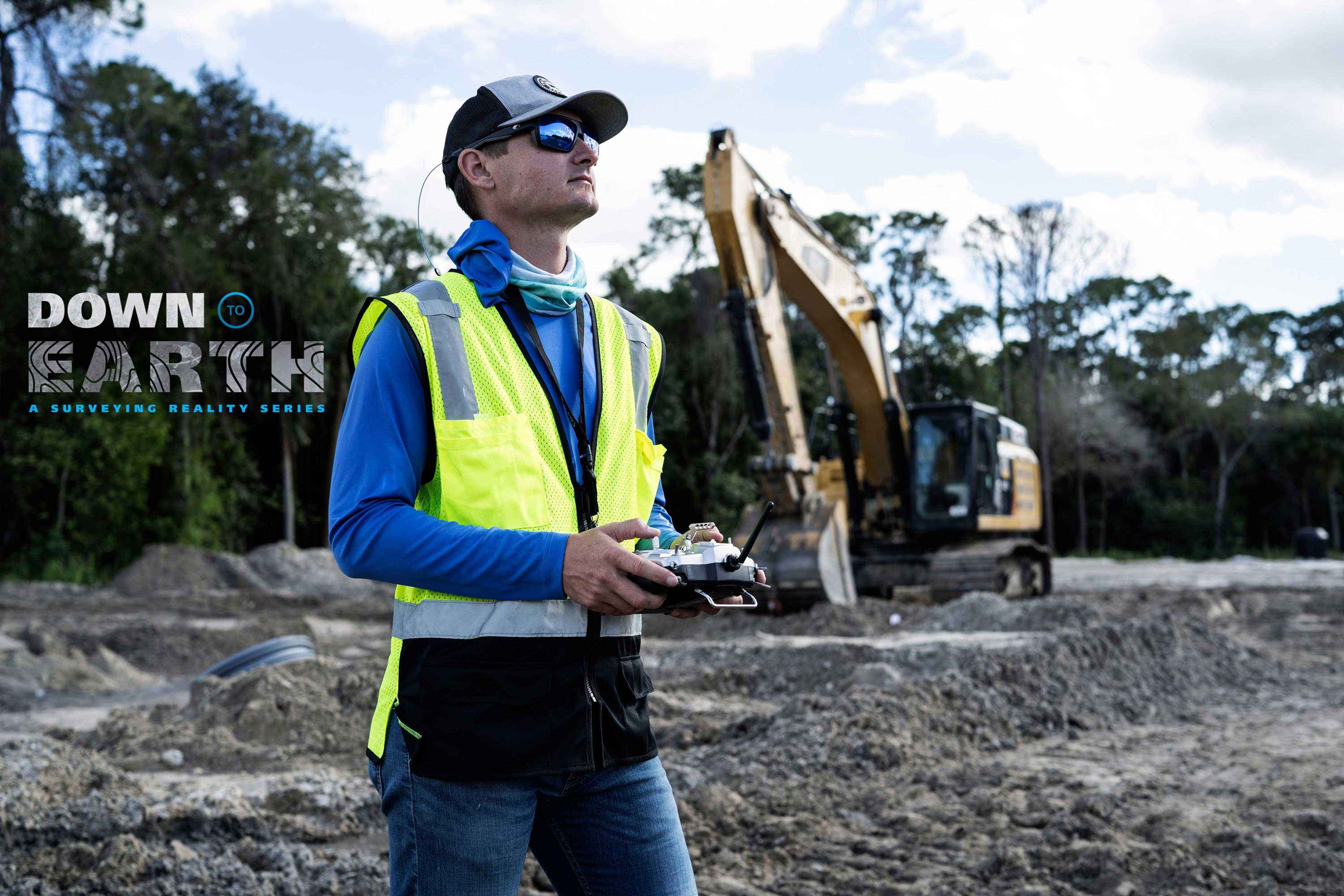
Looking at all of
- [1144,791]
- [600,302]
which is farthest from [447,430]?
[1144,791]

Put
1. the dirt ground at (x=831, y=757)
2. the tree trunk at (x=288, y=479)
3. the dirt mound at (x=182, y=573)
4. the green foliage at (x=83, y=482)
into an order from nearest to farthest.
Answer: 1. the dirt ground at (x=831, y=757)
2. the dirt mound at (x=182, y=573)
3. the green foliage at (x=83, y=482)
4. the tree trunk at (x=288, y=479)

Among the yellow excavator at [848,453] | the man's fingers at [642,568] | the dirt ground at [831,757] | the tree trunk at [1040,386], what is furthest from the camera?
the tree trunk at [1040,386]

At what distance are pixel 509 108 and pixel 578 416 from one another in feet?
1.58

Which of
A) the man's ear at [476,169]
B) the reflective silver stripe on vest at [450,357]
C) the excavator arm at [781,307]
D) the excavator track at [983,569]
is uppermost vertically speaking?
the excavator arm at [781,307]

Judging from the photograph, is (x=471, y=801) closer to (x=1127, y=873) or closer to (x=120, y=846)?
(x=120, y=846)

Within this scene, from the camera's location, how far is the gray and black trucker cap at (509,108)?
5.78ft

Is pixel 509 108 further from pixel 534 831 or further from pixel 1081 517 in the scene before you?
pixel 1081 517

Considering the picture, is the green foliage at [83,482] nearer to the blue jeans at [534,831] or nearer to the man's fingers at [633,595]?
the blue jeans at [534,831]

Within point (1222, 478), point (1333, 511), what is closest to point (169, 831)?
point (1222, 478)

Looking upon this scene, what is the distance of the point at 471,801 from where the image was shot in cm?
158

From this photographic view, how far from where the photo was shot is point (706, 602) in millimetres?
1619

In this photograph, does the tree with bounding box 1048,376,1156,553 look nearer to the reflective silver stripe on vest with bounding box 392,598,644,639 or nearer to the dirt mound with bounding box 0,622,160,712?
the dirt mound with bounding box 0,622,160,712

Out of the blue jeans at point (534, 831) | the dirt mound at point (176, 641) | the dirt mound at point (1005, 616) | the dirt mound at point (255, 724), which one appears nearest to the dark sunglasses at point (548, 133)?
the blue jeans at point (534, 831)

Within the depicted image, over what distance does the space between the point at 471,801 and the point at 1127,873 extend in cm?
370
